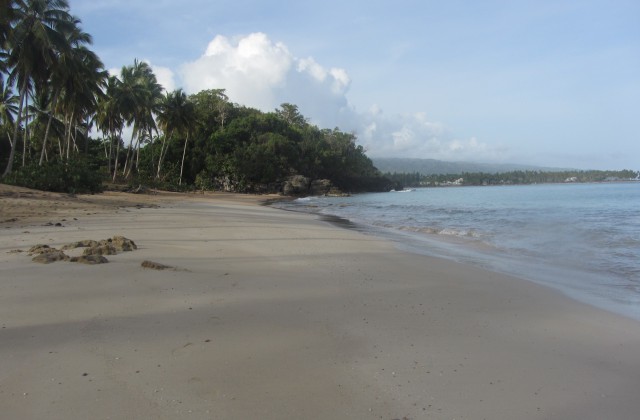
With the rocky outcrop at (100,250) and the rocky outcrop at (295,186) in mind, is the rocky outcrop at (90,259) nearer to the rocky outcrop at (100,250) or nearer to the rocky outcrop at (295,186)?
the rocky outcrop at (100,250)

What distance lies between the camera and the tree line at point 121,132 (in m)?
25.1

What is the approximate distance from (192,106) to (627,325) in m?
50.1

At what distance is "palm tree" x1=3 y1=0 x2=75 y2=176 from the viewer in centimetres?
2469

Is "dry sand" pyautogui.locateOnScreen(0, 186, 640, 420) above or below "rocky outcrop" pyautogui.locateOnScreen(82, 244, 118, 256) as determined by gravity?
below

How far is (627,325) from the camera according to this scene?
15.0 feet

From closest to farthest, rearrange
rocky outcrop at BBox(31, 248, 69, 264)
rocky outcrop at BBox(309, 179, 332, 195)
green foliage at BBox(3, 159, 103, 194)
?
rocky outcrop at BBox(31, 248, 69, 264), green foliage at BBox(3, 159, 103, 194), rocky outcrop at BBox(309, 179, 332, 195)

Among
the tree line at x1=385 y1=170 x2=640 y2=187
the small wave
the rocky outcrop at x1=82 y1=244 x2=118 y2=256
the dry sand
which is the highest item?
the tree line at x1=385 y1=170 x2=640 y2=187

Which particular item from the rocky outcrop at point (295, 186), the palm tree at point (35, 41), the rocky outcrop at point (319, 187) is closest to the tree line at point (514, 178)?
the rocky outcrop at point (319, 187)

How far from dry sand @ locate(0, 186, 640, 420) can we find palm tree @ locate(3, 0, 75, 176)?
24.1 m

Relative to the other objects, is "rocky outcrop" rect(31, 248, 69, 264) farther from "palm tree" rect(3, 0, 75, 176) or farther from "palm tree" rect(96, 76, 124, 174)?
"palm tree" rect(96, 76, 124, 174)

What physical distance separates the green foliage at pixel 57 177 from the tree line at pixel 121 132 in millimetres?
56

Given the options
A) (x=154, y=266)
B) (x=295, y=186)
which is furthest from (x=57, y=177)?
(x=295, y=186)

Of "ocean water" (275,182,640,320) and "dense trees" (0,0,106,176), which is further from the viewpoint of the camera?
"dense trees" (0,0,106,176)

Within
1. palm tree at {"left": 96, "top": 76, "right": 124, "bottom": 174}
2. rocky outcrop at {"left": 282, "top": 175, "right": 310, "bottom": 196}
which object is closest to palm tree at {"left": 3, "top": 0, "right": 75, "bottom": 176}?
palm tree at {"left": 96, "top": 76, "right": 124, "bottom": 174}
